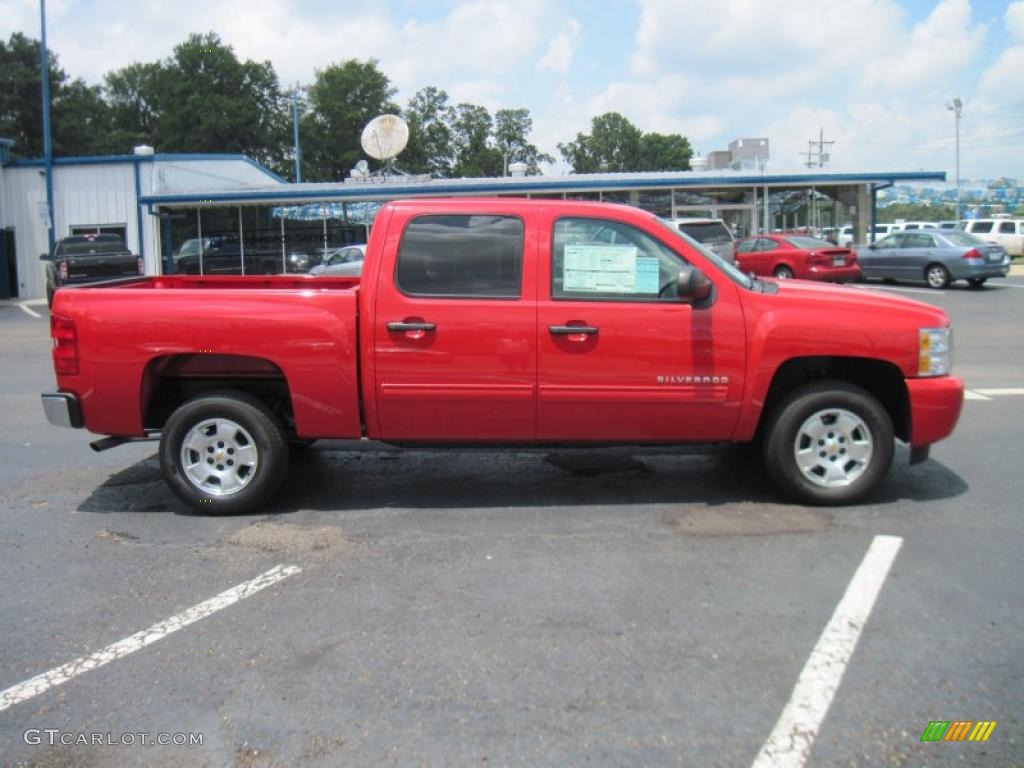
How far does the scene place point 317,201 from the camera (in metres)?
29.8

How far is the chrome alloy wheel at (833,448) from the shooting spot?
5504 millimetres

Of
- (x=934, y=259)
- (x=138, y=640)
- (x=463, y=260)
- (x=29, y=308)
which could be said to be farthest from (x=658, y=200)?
(x=138, y=640)

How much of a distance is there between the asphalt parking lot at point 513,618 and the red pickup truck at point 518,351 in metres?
0.47

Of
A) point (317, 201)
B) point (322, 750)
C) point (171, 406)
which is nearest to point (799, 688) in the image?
point (322, 750)

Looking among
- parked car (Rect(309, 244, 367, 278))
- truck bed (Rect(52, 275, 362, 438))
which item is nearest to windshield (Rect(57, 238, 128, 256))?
parked car (Rect(309, 244, 367, 278))

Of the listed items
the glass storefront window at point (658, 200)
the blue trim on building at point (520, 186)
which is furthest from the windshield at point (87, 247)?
the glass storefront window at point (658, 200)

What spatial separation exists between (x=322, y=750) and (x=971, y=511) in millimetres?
4144

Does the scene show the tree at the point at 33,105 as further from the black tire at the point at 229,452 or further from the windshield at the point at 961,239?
the black tire at the point at 229,452

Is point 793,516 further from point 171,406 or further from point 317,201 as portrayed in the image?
point 317,201

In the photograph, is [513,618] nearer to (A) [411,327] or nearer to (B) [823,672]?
(B) [823,672]

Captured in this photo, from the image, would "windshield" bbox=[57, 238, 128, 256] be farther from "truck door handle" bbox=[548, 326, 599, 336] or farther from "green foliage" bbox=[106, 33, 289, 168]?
"green foliage" bbox=[106, 33, 289, 168]

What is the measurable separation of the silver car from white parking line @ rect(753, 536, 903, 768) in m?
20.9

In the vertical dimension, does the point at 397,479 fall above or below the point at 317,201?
below

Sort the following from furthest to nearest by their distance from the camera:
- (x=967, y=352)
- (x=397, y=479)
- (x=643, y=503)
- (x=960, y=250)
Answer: (x=960, y=250)
(x=967, y=352)
(x=397, y=479)
(x=643, y=503)
